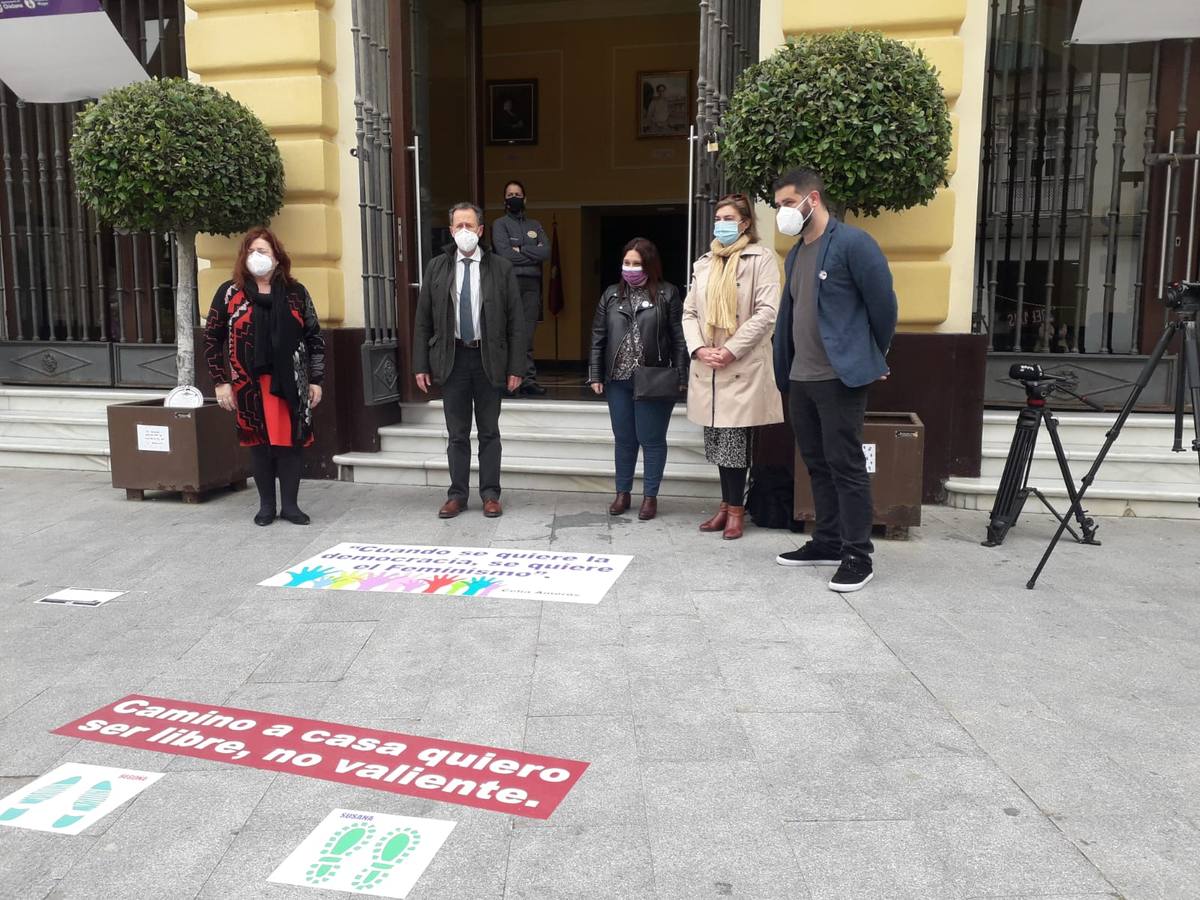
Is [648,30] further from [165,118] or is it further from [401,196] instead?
[165,118]

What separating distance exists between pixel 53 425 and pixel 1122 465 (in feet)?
25.7

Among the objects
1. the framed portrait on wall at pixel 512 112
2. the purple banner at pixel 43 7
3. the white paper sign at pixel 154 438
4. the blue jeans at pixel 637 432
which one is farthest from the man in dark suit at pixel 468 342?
the framed portrait on wall at pixel 512 112

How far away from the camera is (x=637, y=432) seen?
6012 millimetres

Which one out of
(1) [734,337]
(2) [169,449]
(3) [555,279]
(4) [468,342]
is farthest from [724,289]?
(3) [555,279]

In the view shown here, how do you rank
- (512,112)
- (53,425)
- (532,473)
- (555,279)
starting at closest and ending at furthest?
(532,473) → (53,425) → (512,112) → (555,279)

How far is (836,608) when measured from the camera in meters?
4.33

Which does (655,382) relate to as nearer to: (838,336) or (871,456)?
(871,456)

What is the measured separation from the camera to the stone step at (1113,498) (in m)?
5.99

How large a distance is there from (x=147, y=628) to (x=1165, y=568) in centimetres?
483

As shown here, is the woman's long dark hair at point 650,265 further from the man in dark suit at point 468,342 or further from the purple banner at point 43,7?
the purple banner at point 43,7

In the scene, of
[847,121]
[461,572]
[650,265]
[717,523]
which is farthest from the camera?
[650,265]

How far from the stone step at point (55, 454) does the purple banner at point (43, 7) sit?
130 inches

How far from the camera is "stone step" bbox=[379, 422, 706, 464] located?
6742 mm

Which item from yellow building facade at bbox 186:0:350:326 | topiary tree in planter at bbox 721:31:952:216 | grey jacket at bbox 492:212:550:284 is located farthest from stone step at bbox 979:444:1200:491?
yellow building facade at bbox 186:0:350:326
